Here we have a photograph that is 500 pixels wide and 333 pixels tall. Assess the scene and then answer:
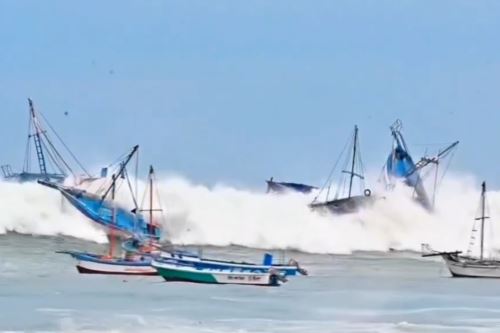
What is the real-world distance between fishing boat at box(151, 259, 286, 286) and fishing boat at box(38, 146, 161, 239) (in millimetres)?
34250

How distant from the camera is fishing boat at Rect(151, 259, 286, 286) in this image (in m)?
70.5

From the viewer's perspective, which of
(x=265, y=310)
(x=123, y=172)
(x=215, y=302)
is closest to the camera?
(x=265, y=310)

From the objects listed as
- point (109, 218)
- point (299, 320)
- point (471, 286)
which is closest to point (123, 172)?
point (109, 218)

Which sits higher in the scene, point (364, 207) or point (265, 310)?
point (364, 207)

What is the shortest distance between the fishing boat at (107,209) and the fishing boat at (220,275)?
34.3 metres

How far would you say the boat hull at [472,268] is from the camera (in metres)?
82.7

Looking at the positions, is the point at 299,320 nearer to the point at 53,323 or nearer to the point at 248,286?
the point at 53,323

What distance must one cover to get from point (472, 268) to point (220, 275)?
18784mm

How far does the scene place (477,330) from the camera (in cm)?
4641

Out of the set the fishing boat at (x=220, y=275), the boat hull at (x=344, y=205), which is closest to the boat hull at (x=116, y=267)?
the fishing boat at (x=220, y=275)

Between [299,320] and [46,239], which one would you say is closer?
[299,320]

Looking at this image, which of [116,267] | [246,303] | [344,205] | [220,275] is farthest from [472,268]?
[344,205]

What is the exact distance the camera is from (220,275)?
2793 inches

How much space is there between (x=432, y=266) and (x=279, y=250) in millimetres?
24535
